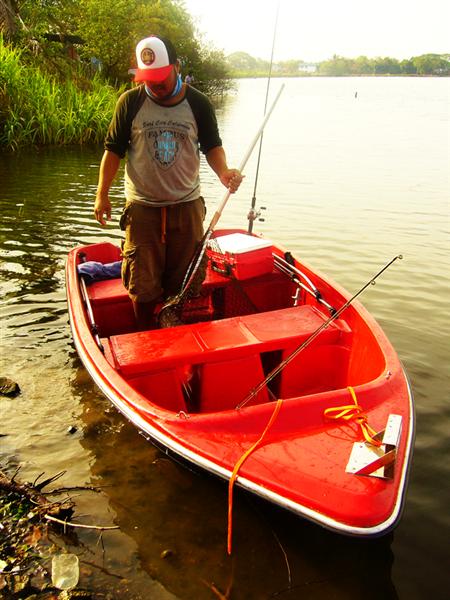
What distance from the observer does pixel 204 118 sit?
12.8ft

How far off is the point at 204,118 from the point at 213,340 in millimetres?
1636

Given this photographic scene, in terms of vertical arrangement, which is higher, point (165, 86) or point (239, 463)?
point (165, 86)

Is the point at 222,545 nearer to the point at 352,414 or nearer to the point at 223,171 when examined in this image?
the point at 352,414

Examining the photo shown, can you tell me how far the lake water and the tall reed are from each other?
2191mm

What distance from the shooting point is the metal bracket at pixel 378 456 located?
101 inches

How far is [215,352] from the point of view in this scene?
3.63 m

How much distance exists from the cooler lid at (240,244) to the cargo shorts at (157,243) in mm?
805

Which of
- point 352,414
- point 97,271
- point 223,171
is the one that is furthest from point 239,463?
point 97,271

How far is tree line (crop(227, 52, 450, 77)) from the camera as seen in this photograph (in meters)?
154

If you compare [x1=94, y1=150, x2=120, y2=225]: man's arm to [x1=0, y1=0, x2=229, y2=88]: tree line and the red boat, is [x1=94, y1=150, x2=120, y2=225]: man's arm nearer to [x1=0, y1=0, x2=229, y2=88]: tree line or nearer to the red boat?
the red boat

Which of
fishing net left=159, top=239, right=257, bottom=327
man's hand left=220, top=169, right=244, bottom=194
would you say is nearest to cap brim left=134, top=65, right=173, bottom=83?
man's hand left=220, top=169, right=244, bottom=194

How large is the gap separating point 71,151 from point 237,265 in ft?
36.3

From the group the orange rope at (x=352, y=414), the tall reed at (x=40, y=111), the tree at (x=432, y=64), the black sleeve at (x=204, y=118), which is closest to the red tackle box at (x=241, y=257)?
the black sleeve at (x=204, y=118)

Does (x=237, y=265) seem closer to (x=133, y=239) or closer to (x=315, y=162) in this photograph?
(x=133, y=239)
